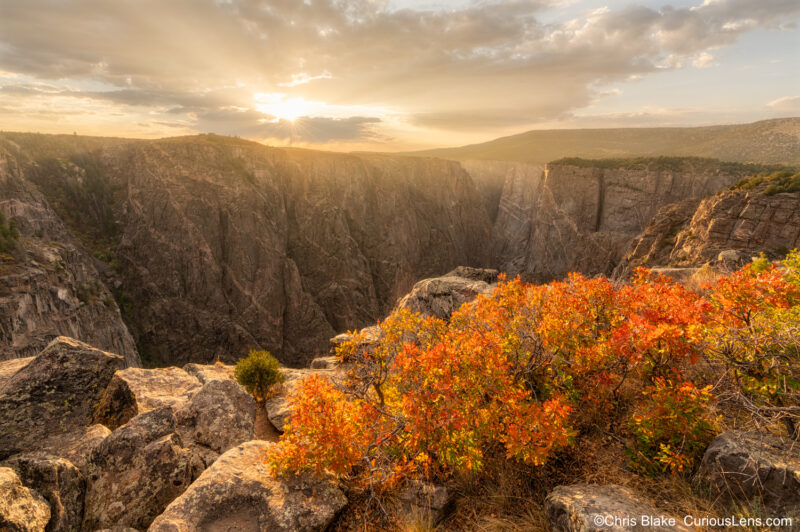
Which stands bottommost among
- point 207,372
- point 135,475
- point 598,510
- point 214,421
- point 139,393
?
point 207,372

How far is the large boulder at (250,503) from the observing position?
192 inches

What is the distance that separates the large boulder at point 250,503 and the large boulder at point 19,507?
162 centimetres

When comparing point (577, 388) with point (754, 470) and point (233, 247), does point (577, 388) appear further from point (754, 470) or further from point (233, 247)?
point (233, 247)

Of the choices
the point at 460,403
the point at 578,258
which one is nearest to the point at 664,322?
the point at 460,403

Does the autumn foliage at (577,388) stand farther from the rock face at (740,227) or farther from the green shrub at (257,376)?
the rock face at (740,227)

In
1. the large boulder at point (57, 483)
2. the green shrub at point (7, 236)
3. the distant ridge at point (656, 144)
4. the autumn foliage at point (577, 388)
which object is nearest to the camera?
the autumn foliage at point (577, 388)

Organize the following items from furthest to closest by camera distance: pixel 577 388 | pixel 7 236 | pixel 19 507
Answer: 1. pixel 7 236
2. pixel 577 388
3. pixel 19 507

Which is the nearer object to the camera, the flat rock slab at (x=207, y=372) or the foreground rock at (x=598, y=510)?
the foreground rock at (x=598, y=510)

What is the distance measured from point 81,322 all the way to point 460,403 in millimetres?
43667

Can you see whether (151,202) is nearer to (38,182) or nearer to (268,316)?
(38,182)

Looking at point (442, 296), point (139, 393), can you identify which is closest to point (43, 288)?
point (139, 393)

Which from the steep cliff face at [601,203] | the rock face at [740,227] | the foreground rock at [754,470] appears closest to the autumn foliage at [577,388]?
the foreground rock at [754,470]

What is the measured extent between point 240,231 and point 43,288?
2663cm

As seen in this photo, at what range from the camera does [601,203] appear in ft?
202
